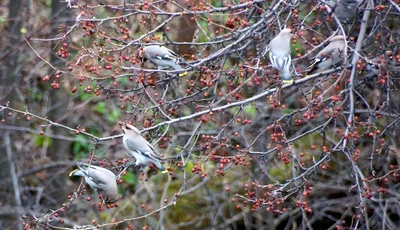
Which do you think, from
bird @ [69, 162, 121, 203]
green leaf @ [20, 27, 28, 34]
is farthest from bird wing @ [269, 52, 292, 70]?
green leaf @ [20, 27, 28, 34]

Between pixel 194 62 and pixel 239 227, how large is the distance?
13.8 feet

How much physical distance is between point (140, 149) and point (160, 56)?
77 cm

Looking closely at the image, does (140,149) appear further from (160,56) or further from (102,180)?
(160,56)

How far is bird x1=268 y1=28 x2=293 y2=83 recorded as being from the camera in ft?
17.3

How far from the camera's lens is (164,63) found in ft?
20.0

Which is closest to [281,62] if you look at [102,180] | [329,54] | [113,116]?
[329,54]

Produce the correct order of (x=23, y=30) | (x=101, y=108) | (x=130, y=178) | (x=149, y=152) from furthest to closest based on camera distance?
(x=101, y=108) < (x=130, y=178) < (x=23, y=30) < (x=149, y=152)

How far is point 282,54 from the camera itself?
5355 millimetres

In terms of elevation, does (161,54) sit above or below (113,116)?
above

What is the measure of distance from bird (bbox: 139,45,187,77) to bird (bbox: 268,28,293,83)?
79 centimetres

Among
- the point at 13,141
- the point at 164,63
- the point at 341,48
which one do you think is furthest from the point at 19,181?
the point at 341,48

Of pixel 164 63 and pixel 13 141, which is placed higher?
pixel 164 63

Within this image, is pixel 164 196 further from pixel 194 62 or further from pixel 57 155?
pixel 194 62

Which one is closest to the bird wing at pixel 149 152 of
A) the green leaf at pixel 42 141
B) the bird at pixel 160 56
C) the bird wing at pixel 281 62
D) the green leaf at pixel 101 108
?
the bird at pixel 160 56
